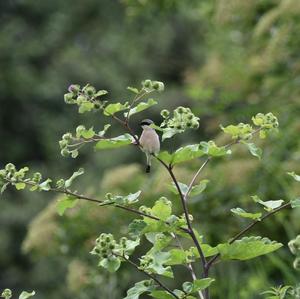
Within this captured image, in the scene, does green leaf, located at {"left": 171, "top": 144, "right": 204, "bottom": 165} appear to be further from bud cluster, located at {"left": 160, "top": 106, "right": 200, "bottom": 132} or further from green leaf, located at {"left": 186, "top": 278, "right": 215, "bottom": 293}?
green leaf, located at {"left": 186, "top": 278, "right": 215, "bottom": 293}

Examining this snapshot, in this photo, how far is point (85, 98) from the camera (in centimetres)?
147

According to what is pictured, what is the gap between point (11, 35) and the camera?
14.8m

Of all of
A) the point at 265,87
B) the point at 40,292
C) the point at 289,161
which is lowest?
the point at 289,161

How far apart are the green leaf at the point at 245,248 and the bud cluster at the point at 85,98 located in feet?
1.18

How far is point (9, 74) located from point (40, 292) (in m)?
4.64

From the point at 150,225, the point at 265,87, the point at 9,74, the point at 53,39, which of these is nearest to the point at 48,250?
the point at 265,87

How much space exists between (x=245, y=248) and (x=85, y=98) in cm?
42

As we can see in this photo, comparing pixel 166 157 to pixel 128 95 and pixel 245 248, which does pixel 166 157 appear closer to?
pixel 245 248

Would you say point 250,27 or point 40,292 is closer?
point 250,27

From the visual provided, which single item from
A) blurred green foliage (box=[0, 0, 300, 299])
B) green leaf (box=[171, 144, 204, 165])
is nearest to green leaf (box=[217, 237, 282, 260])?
green leaf (box=[171, 144, 204, 165])

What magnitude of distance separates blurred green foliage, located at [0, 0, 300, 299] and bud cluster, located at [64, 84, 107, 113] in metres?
1.61

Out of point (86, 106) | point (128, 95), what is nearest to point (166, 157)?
point (86, 106)

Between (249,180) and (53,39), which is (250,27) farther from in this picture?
(53,39)

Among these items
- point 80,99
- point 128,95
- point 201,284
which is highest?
point 128,95
